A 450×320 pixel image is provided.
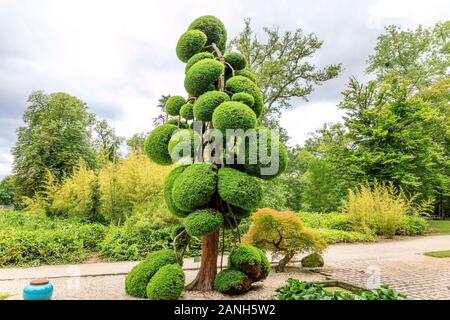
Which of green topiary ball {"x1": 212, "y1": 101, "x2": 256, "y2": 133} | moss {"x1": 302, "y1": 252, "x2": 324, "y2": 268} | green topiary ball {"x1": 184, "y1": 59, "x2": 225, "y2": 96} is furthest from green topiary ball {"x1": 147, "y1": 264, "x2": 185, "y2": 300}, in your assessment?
moss {"x1": 302, "y1": 252, "x2": 324, "y2": 268}

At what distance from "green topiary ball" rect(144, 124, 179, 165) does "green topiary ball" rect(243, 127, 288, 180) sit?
1.01m

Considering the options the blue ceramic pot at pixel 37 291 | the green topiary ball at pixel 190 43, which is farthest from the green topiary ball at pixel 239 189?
the blue ceramic pot at pixel 37 291

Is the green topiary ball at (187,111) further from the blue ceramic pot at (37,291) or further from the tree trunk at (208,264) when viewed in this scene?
the blue ceramic pot at (37,291)

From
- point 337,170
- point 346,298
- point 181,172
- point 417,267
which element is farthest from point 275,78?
point 346,298

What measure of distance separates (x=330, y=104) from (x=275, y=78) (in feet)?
12.4

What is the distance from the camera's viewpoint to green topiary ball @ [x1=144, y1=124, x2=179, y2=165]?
4.42 metres

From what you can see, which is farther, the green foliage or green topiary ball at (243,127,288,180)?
green topiary ball at (243,127,288,180)

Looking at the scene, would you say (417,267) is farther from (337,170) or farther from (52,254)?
(337,170)

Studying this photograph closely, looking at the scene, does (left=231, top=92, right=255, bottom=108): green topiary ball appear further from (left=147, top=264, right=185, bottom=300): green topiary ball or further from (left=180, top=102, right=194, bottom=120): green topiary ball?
(left=147, top=264, right=185, bottom=300): green topiary ball

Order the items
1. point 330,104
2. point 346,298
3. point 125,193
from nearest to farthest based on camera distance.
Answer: point 346,298, point 125,193, point 330,104

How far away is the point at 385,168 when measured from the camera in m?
13.0

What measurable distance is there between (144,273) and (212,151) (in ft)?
5.82

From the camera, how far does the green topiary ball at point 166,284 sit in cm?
374

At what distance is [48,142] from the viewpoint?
15.1 m
